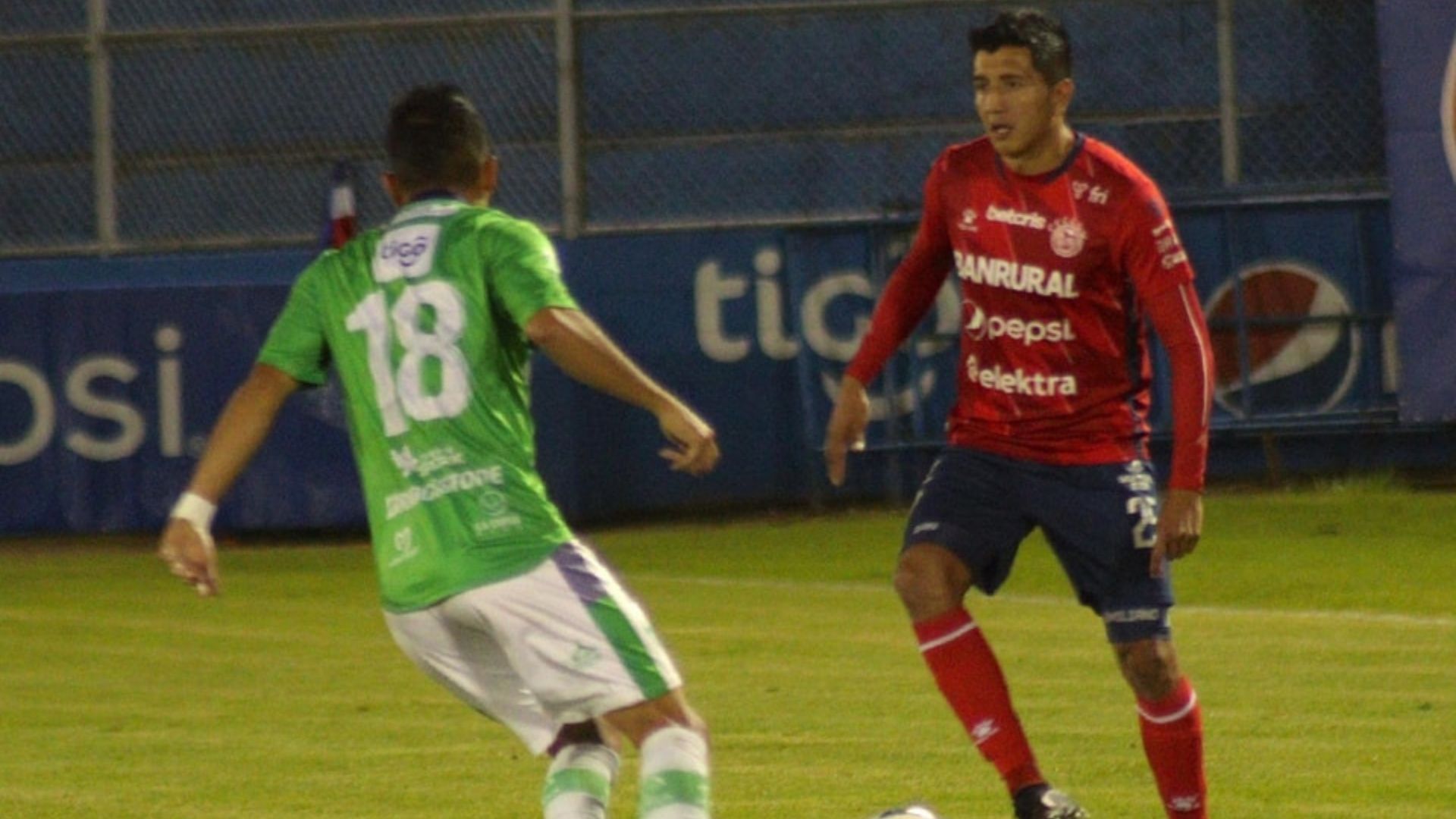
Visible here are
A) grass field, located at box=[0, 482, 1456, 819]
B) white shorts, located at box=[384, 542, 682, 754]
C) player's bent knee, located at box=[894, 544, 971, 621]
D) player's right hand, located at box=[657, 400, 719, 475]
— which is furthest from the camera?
grass field, located at box=[0, 482, 1456, 819]

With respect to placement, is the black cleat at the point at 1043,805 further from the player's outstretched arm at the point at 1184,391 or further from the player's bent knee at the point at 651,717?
the player's bent knee at the point at 651,717

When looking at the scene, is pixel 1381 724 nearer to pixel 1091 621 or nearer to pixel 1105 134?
pixel 1091 621

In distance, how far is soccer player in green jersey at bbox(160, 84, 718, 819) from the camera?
5.13 metres

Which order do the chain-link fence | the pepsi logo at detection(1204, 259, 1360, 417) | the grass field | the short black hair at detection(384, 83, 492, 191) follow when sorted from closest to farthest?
the short black hair at detection(384, 83, 492, 191) → the grass field → the pepsi logo at detection(1204, 259, 1360, 417) → the chain-link fence

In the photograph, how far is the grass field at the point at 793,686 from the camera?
7.89 meters

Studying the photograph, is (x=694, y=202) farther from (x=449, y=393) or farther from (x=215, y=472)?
(x=449, y=393)

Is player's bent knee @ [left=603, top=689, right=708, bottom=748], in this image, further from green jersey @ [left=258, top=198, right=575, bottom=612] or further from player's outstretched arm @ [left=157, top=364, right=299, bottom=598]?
player's outstretched arm @ [left=157, top=364, right=299, bottom=598]

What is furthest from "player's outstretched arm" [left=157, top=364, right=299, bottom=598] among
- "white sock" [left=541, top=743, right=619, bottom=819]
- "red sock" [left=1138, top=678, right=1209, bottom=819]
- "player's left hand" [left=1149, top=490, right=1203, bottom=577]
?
"red sock" [left=1138, top=678, right=1209, bottom=819]

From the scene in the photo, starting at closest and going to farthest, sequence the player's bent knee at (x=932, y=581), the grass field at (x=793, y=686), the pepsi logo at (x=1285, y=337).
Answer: the player's bent knee at (x=932, y=581) < the grass field at (x=793, y=686) < the pepsi logo at (x=1285, y=337)

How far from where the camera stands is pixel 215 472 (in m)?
5.37

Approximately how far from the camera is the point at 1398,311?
1644 centimetres

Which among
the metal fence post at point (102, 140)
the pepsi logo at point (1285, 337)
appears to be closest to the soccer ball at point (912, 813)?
the pepsi logo at point (1285, 337)

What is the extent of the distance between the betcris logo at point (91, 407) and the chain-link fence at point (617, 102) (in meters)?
1.21

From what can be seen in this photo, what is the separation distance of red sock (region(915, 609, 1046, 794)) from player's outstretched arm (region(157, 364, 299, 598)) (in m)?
1.91
